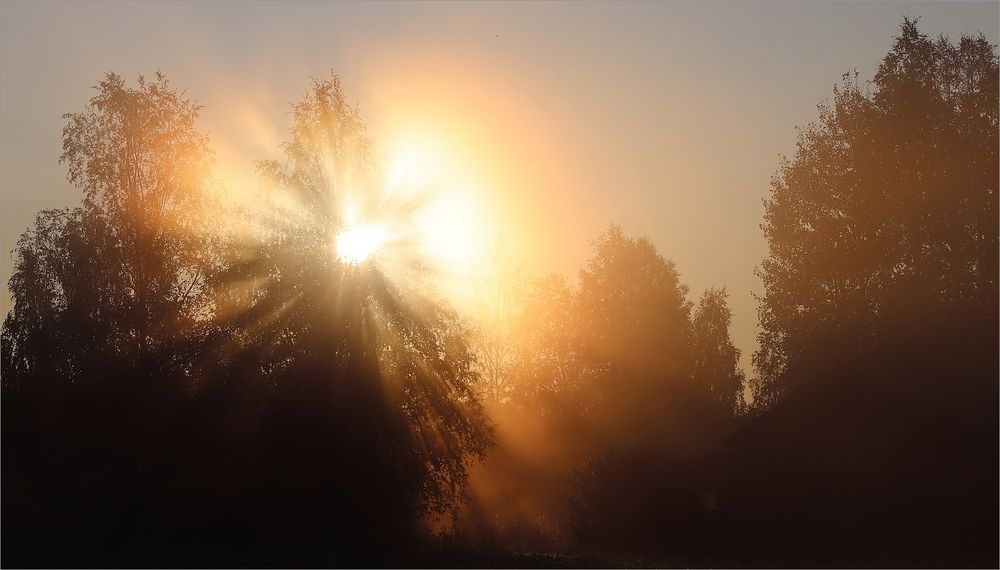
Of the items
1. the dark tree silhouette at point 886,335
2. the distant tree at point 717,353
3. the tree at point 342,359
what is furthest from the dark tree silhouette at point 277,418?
the distant tree at point 717,353

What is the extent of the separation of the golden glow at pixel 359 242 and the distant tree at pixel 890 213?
17.8m

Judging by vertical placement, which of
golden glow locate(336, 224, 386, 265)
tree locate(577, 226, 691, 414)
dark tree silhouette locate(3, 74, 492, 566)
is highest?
tree locate(577, 226, 691, 414)

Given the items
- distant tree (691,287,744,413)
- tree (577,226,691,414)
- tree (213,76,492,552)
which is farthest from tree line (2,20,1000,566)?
distant tree (691,287,744,413)

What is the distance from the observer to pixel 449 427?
1039 inches

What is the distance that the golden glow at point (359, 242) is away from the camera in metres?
26.5

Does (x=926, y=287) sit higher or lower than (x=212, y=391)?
higher

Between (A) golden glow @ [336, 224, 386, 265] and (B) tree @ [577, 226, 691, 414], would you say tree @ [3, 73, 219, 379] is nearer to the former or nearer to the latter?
(A) golden glow @ [336, 224, 386, 265]

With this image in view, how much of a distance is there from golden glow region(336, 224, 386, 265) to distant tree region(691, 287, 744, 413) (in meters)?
32.2

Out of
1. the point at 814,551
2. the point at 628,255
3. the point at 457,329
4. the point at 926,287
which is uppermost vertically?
the point at 628,255

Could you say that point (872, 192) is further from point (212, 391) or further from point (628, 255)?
point (212, 391)

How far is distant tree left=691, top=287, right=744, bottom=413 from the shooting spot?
189 ft

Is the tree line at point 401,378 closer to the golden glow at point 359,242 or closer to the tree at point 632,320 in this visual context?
the golden glow at point 359,242

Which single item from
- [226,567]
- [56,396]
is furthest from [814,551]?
[56,396]

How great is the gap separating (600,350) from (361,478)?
30751 mm
